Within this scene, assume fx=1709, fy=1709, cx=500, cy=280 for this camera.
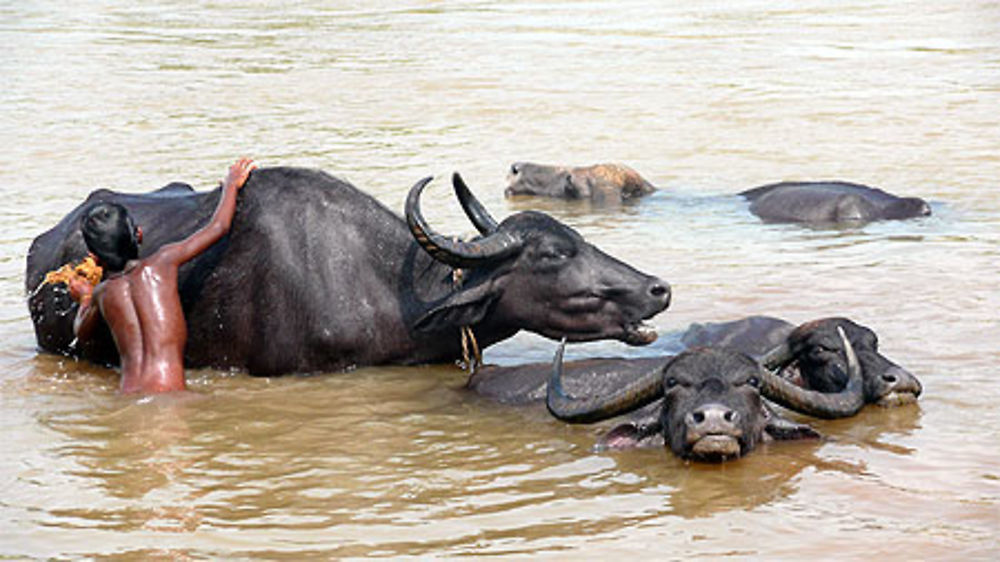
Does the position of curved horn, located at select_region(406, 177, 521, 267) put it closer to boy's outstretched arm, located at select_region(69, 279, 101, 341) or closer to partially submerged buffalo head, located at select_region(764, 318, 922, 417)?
partially submerged buffalo head, located at select_region(764, 318, 922, 417)

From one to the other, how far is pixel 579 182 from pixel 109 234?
23.6 feet

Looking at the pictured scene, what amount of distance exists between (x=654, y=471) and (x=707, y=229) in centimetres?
628

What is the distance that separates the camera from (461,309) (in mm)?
8602

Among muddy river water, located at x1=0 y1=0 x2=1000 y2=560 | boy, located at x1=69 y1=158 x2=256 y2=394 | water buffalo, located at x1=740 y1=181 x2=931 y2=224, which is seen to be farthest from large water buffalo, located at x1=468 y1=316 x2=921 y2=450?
water buffalo, located at x1=740 y1=181 x2=931 y2=224

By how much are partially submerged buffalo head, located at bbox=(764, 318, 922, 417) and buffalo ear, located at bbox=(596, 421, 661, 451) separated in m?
0.81

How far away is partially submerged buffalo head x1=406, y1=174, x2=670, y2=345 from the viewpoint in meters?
8.55

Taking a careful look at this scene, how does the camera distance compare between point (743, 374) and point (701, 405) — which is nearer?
point (701, 405)

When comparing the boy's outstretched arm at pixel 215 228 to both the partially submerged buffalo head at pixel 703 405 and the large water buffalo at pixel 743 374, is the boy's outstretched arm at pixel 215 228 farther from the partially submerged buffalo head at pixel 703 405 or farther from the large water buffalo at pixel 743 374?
the partially submerged buffalo head at pixel 703 405

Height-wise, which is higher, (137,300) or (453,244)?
(453,244)

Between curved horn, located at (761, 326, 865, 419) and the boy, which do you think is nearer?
curved horn, located at (761, 326, 865, 419)

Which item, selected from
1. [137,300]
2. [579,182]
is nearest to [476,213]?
[137,300]

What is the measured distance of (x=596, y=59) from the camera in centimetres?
2631

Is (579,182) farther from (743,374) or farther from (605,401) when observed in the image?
(743,374)

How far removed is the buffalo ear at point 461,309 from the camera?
855 cm
